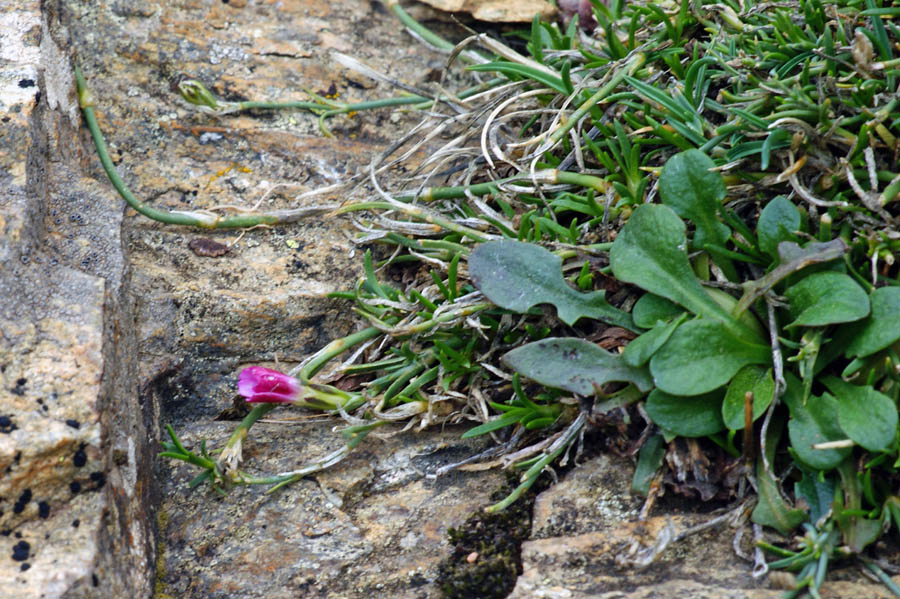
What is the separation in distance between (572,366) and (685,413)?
0.27 m

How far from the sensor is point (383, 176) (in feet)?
8.38

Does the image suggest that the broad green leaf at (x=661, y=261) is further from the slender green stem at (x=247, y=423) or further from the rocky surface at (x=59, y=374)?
the rocky surface at (x=59, y=374)

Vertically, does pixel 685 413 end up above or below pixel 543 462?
above

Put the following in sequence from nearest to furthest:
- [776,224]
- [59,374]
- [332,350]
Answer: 1. [59,374]
2. [776,224]
3. [332,350]

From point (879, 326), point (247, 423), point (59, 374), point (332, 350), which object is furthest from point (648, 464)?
point (59, 374)

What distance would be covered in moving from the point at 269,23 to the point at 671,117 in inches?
61.9

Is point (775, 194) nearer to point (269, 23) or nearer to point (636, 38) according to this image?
point (636, 38)

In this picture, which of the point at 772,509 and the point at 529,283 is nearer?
the point at 772,509

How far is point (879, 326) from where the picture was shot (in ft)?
5.15

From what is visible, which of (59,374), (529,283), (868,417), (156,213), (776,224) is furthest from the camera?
(156,213)

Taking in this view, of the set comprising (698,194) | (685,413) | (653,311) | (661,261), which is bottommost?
(685,413)

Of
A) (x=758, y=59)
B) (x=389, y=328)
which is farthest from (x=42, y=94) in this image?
A: (x=758, y=59)

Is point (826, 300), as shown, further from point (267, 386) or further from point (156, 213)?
point (156, 213)

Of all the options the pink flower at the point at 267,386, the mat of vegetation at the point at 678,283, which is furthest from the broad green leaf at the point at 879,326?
the pink flower at the point at 267,386
